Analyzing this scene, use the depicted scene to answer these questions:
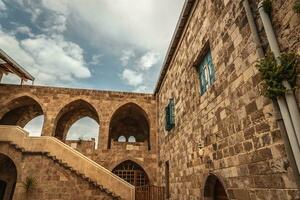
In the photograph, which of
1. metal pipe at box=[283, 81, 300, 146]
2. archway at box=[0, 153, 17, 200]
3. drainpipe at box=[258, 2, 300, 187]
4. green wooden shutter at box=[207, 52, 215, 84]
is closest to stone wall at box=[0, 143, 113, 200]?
archway at box=[0, 153, 17, 200]

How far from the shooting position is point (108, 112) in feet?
40.2

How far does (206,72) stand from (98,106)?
8631 millimetres

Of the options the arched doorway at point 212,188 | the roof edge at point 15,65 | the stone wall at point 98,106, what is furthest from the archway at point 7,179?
the arched doorway at point 212,188

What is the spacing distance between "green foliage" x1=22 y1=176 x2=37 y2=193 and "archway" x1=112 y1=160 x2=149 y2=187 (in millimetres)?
4396

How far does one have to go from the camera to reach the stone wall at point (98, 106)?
1120 centimetres

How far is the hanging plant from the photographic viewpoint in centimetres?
238

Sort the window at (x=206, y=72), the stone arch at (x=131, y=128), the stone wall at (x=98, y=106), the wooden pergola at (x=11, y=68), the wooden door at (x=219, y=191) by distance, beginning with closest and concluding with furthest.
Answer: the wooden door at (x=219, y=191), the window at (x=206, y=72), the stone wall at (x=98, y=106), the wooden pergola at (x=11, y=68), the stone arch at (x=131, y=128)

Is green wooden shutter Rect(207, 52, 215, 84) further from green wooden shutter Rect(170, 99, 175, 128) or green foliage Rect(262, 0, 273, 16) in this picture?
green wooden shutter Rect(170, 99, 175, 128)

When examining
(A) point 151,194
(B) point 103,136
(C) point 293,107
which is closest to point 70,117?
(B) point 103,136

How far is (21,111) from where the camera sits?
44.3ft

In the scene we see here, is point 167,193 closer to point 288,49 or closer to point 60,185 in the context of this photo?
point 60,185

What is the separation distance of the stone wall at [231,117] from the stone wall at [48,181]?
13.4ft

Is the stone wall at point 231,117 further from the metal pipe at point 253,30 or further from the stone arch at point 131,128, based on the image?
the stone arch at point 131,128

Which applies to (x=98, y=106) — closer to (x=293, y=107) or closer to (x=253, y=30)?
(x=253, y=30)
